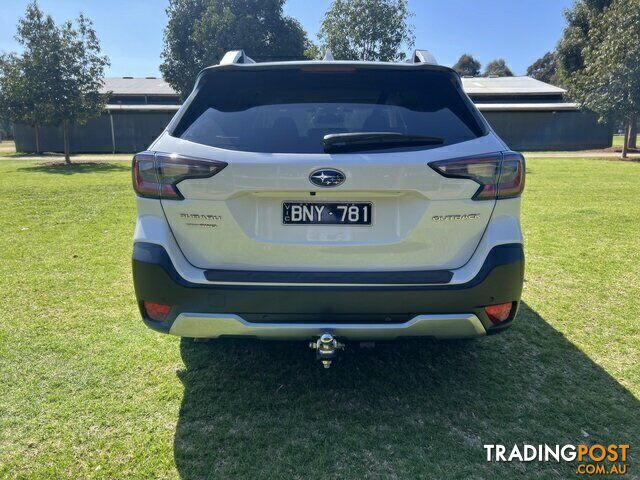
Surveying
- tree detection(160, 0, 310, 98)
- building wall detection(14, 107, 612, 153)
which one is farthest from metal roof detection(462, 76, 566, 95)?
tree detection(160, 0, 310, 98)

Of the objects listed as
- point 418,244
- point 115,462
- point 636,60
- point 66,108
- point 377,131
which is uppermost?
point 636,60

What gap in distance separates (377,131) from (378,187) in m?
0.31

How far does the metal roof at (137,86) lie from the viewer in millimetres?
35750

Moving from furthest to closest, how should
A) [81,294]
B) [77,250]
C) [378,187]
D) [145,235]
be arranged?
[77,250] < [81,294] < [145,235] < [378,187]

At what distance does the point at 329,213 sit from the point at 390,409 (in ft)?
3.97

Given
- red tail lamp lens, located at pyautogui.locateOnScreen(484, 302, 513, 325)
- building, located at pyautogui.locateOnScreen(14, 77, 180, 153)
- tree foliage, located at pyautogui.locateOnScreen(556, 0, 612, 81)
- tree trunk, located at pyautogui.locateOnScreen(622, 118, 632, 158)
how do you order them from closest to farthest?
red tail lamp lens, located at pyautogui.locateOnScreen(484, 302, 513, 325), tree trunk, located at pyautogui.locateOnScreen(622, 118, 632, 158), tree foliage, located at pyautogui.locateOnScreen(556, 0, 612, 81), building, located at pyautogui.locateOnScreen(14, 77, 180, 153)

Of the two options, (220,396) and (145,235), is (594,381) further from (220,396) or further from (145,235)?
(145,235)

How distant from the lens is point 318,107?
8.04ft

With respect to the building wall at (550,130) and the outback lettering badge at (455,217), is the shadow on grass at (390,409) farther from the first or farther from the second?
the building wall at (550,130)

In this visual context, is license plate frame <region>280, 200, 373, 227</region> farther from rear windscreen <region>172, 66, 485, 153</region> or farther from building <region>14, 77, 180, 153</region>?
building <region>14, 77, 180, 153</region>

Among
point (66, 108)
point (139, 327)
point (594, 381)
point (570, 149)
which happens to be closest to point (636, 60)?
point (570, 149)

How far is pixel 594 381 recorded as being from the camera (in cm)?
293

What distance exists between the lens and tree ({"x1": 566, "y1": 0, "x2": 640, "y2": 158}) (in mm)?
19844

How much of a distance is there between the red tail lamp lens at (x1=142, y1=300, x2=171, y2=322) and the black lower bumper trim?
0.12 feet
